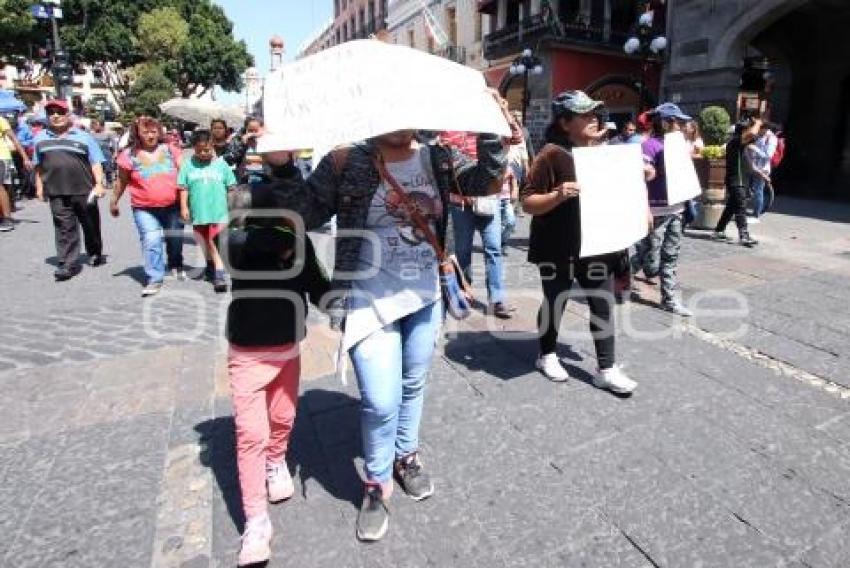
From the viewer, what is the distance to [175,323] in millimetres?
5055

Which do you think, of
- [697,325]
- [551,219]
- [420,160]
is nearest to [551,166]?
[551,219]

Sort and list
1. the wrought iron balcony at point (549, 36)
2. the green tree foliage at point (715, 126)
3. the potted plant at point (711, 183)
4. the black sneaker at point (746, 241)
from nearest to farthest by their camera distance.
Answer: the black sneaker at point (746, 241)
the potted plant at point (711, 183)
the green tree foliage at point (715, 126)
the wrought iron balcony at point (549, 36)

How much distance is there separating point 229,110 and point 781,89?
1583 cm

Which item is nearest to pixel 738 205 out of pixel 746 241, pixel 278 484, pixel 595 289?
pixel 746 241

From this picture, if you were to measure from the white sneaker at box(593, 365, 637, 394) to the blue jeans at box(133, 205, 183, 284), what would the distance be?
15.1 feet

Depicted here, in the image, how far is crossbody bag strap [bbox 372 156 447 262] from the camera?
2184mm

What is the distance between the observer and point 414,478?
2584 millimetres

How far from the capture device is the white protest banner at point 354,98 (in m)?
1.73

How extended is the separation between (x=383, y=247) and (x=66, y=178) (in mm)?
5667

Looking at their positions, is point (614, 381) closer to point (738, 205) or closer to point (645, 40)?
point (738, 205)

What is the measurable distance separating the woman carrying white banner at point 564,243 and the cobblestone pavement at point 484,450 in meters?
0.21

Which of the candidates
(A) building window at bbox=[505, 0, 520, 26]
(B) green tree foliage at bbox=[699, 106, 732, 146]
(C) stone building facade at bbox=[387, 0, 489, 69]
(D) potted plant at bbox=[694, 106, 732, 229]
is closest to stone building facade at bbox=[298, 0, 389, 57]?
(C) stone building facade at bbox=[387, 0, 489, 69]

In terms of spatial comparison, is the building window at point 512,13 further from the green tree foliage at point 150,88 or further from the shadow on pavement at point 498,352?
the shadow on pavement at point 498,352

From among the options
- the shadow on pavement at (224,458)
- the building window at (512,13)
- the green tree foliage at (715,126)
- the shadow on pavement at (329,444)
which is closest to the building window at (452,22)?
the building window at (512,13)
